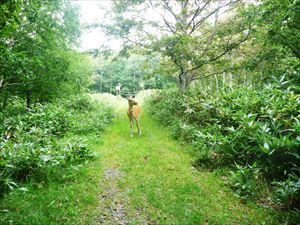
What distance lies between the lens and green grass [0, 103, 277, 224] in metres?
3.54

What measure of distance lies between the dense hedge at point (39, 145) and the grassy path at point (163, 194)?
1035 mm

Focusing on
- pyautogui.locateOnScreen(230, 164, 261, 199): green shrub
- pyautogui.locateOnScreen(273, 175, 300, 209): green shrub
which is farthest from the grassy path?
pyautogui.locateOnScreen(273, 175, 300, 209): green shrub

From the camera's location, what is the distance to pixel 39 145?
5.38 meters

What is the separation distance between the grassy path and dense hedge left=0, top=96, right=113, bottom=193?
3.40 feet

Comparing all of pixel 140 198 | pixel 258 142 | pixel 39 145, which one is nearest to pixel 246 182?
pixel 258 142

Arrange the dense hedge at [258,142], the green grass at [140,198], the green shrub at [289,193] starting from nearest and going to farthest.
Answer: the green shrub at [289,193] → the green grass at [140,198] → the dense hedge at [258,142]

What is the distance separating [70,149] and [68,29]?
10.2 metres

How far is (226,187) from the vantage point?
4602 mm

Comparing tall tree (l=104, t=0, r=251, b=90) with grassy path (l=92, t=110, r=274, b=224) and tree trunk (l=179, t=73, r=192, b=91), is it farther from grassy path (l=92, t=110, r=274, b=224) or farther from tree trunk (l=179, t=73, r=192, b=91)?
grassy path (l=92, t=110, r=274, b=224)

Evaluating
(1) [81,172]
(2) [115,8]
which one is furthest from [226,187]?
(2) [115,8]

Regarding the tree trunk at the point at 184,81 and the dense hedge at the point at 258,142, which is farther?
the tree trunk at the point at 184,81

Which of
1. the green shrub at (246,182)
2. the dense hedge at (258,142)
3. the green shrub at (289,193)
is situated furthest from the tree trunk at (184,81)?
the green shrub at (289,193)

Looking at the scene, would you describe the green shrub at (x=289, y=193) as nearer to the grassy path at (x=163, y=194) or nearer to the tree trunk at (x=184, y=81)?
the grassy path at (x=163, y=194)

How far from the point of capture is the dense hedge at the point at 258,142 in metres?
3.78
